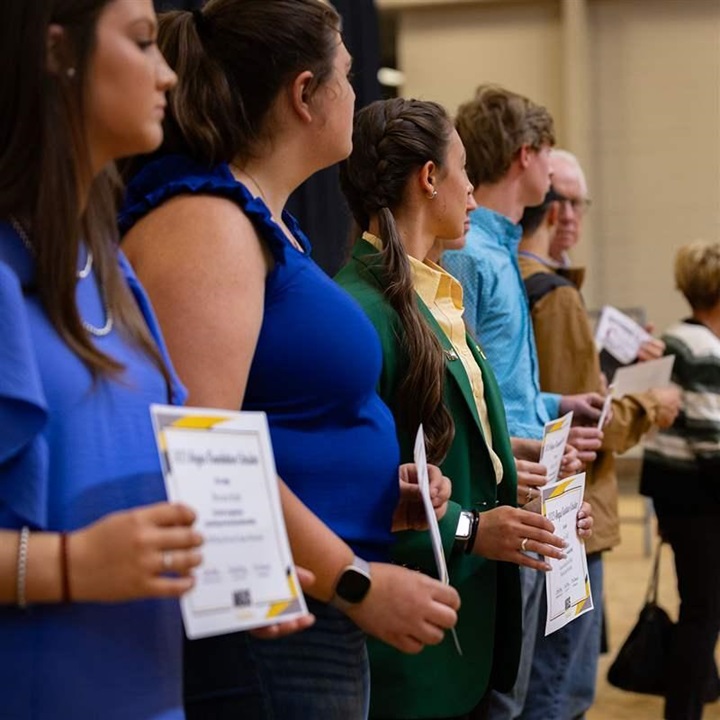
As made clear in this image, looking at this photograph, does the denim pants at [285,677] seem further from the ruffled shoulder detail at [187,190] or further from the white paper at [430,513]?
the ruffled shoulder detail at [187,190]

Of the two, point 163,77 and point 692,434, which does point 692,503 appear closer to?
point 692,434

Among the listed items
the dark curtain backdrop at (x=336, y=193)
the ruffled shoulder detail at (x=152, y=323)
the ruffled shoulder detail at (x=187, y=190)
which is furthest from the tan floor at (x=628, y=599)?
the ruffled shoulder detail at (x=152, y=323)

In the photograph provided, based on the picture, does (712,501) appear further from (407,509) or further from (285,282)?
(285,282)

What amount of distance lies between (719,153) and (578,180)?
15.9 feet

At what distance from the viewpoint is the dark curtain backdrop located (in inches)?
138

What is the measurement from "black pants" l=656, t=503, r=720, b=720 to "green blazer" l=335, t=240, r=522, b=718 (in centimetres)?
181

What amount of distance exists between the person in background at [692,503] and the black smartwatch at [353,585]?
255cm

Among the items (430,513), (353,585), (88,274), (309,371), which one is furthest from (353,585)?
(88,274)

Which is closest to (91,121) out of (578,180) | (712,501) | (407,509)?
(407,509)

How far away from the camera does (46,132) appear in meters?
1.17

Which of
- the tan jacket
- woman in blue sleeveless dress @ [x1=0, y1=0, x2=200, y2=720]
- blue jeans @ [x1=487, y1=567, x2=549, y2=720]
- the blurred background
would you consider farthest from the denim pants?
the blurred background

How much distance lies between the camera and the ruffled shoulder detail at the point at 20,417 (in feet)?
3.50

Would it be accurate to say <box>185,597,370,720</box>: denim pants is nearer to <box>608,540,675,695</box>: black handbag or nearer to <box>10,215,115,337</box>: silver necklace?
<box>10,215,115,337</box>: silver necklace

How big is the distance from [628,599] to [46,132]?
16.0 feet
